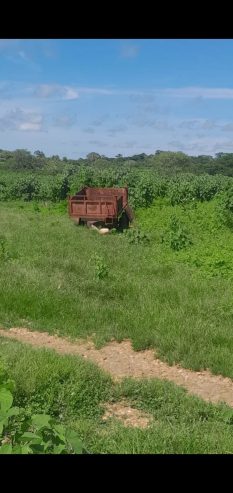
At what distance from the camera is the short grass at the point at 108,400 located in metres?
4.55

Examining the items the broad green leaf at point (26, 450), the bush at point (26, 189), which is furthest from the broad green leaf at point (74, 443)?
the bush at point (26, 189)

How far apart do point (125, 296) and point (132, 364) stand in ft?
8.38

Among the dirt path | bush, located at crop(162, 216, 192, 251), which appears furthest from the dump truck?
the dirt path

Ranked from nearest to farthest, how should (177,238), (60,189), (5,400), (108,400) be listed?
(5,400)
(108,400)
(177,238)
(60,189)

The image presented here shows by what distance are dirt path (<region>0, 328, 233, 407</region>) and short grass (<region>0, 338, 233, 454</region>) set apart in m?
0.44

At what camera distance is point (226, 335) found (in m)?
7.68

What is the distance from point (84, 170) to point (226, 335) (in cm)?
2205

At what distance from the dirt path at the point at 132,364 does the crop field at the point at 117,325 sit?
0.38ft

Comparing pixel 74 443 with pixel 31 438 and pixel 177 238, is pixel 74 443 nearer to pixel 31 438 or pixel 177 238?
pixel 31 438

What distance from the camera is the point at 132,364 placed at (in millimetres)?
7129

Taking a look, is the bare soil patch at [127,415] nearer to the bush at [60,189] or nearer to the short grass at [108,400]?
the short grass at [108,400]

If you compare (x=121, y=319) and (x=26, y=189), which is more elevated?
(x=26, y=189)

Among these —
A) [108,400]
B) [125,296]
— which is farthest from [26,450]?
[125,296]
